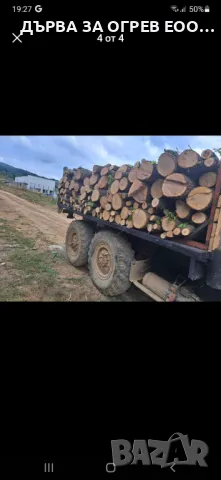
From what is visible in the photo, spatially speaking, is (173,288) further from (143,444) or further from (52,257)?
(52,257)

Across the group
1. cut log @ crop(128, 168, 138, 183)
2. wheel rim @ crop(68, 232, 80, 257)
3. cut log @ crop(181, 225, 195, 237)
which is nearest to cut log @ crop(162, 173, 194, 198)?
cut log @ crop(181, 225, 195, 237)

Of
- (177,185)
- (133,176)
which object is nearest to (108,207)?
(133,176)

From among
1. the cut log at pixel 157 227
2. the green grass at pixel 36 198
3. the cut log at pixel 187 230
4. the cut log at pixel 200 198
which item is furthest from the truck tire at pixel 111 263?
the green grass at pixel 36 198

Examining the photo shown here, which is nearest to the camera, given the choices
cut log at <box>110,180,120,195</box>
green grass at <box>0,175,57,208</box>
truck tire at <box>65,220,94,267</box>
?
cut log at <box>110,180,120,195</box>

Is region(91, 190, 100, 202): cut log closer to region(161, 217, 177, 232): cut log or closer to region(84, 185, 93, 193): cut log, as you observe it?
region(84, 185, 93, 193): cut log

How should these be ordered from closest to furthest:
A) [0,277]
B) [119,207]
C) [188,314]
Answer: [188,314] → [119,207] → [0,277]

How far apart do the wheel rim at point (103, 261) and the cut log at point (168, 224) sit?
1.20 meters

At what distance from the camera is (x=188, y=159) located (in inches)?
100.0

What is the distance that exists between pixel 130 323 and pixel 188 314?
54cm

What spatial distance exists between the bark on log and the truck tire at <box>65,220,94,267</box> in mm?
2430

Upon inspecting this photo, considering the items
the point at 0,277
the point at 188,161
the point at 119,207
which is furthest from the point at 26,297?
the point at 188,161

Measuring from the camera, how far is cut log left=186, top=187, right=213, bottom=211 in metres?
2.45

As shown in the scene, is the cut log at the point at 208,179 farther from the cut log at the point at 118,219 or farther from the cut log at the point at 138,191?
the cut log at the point at 118,219

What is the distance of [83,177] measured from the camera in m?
5.23
